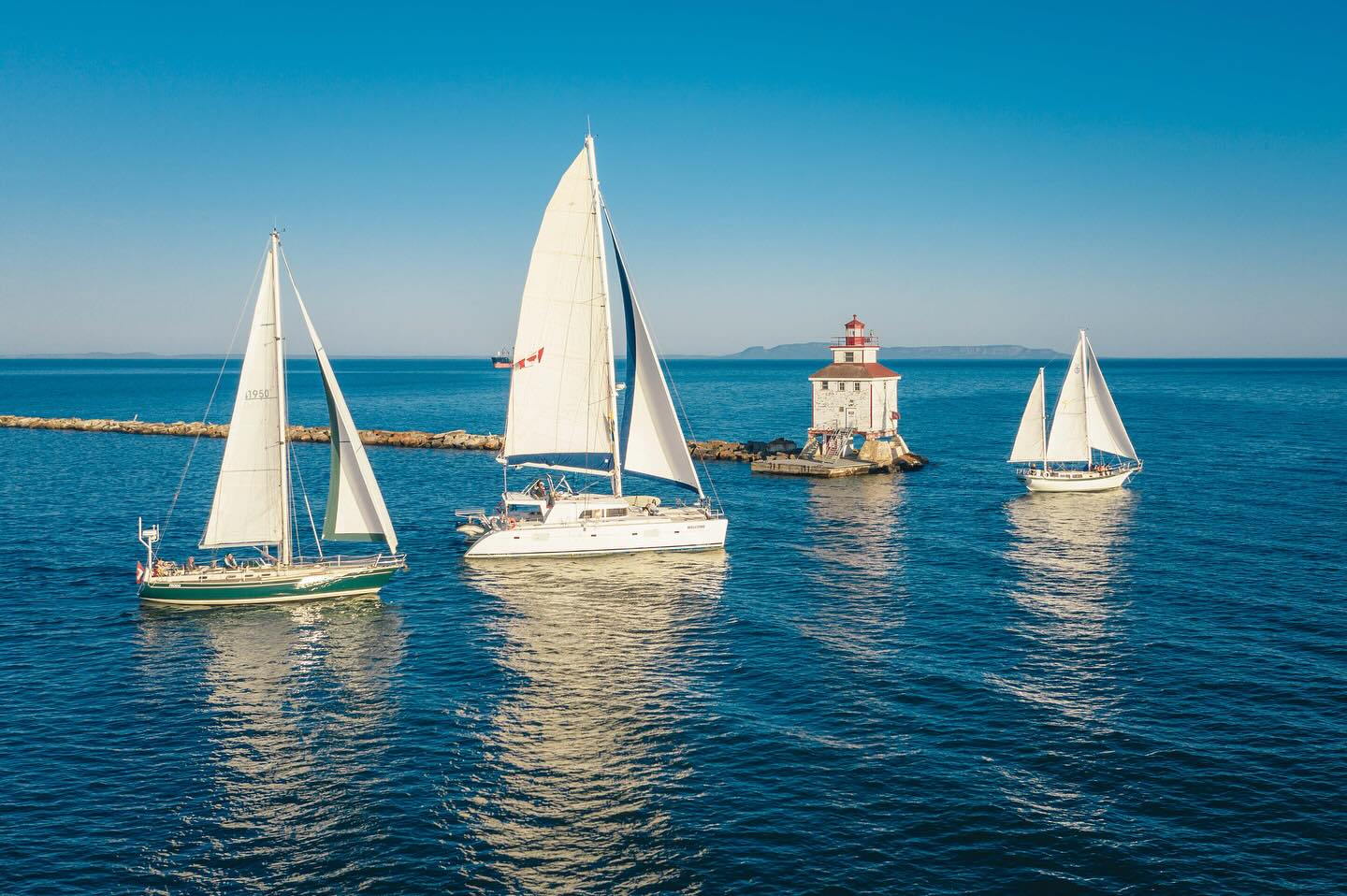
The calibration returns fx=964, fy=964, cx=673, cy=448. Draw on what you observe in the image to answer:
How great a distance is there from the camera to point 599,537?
46.7m

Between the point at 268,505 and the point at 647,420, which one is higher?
the point at 647,420

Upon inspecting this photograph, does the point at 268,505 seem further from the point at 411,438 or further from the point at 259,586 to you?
the point at 411,438

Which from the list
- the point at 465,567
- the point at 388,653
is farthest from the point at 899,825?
the point at 465,567

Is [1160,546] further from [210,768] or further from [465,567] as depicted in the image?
[210,768]

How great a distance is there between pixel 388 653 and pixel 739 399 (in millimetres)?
163882

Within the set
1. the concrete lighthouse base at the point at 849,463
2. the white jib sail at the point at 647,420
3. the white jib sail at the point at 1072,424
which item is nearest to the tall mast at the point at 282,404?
the white jib sail at the point at 647,420

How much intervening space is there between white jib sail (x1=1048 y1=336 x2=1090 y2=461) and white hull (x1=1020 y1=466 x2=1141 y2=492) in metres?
1.62

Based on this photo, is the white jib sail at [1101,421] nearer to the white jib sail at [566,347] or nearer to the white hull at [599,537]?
the white hull at [599,537]

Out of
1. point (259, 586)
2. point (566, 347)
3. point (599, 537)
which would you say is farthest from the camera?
point (566, 347)

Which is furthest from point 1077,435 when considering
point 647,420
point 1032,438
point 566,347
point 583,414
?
point 566,347

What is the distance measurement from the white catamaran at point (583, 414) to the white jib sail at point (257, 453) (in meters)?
10.2

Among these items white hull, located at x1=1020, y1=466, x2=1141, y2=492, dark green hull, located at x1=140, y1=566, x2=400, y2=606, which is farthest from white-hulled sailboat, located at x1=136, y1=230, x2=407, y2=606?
white hull, located at x1=1020, y1=466, x2=1141, y2=492

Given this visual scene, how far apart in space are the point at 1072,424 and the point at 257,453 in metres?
54.7

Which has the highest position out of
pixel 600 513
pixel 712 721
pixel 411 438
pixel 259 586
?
pixel 411 438
